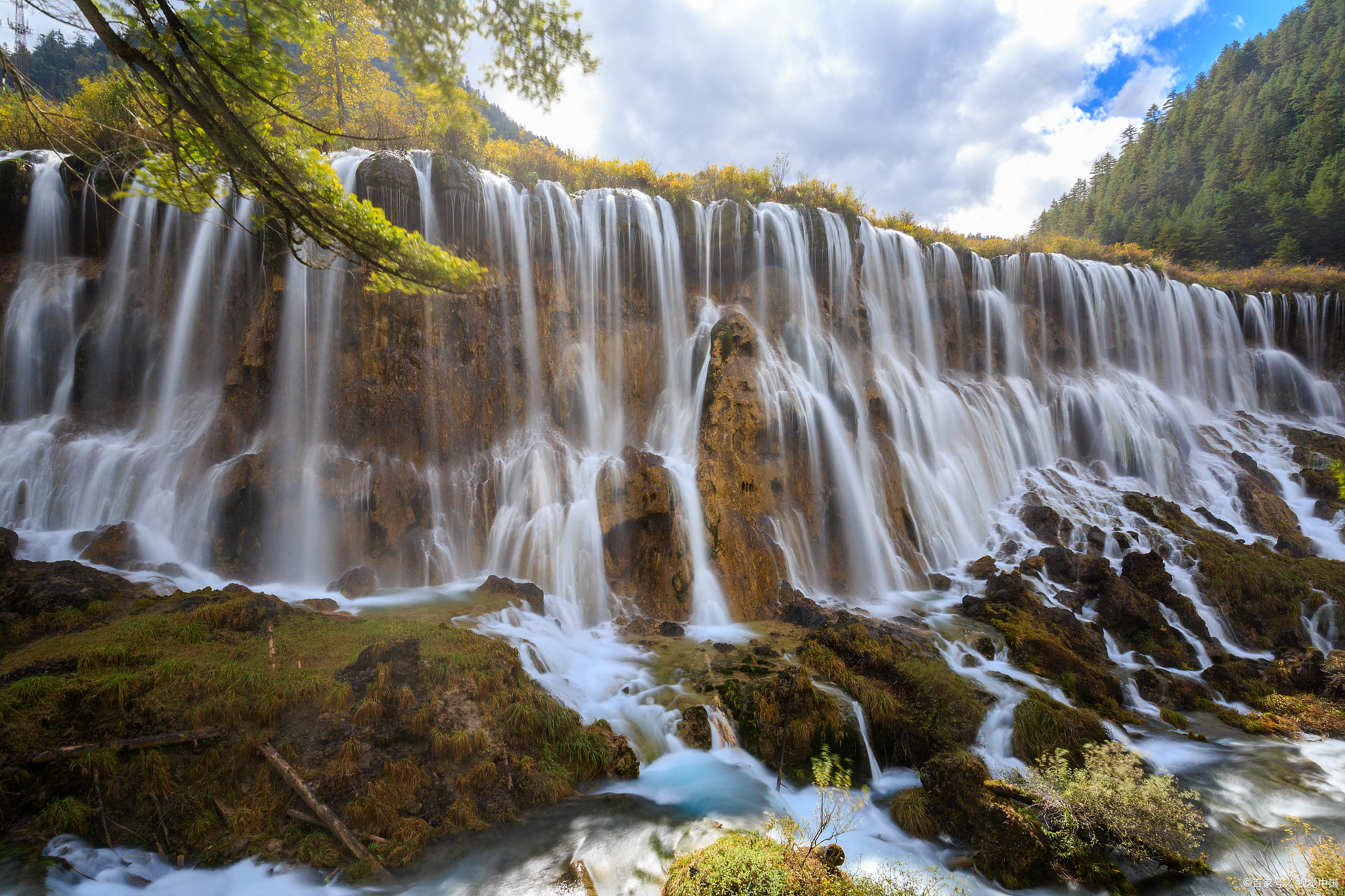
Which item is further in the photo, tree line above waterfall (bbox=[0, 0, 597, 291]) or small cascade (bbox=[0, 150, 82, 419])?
small cascade (bbox=[0, 150, 82, 419])

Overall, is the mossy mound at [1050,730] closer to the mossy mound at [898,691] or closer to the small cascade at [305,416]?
the mossy mound at [898,691]

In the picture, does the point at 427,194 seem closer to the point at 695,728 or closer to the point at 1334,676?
the point at 695,728

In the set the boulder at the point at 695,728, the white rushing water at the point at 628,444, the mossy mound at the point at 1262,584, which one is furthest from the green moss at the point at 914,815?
the mossy mound at the point at 1262,584

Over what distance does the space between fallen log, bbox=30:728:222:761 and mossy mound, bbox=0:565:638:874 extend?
50mm

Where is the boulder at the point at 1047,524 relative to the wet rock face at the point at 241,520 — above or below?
below

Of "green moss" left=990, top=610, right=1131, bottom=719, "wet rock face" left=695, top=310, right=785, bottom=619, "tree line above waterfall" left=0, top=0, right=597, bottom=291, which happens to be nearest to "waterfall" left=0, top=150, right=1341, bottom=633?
"wet rock face" left=695, top=310, right=785, bottom=619

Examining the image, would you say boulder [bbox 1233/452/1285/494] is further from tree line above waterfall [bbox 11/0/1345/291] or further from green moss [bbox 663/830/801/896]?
green moss [bbox 663/830/801/896]

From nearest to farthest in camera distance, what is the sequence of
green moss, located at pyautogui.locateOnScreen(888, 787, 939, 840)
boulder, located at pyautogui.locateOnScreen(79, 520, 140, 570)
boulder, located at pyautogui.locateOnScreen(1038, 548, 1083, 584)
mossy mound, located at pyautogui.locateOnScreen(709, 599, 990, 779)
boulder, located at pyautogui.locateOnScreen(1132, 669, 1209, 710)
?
green moss, located at pyautogui.locateOnScreen(888, 787, 939, 840), mossy mound, located at pyautogui.locateOnScreen(709, 599, 990, 779), boulder, located at pyautogui.locateOnScreen(1132, 669, 1209, 710), boulder, located at pyautogui.locateOnScreen(79, 520, 140, 570), boulder, located at pyautogui.locateOnScreen(1038, 548, 1083, 584)

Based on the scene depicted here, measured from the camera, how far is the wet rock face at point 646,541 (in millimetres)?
11625

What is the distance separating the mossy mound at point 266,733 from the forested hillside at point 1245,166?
Result: 48.9m

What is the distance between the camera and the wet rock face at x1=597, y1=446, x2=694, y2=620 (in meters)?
11.6

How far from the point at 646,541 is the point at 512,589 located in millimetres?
3095

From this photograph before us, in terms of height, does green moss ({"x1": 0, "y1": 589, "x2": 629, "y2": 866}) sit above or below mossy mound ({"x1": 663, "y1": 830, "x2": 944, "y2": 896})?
above

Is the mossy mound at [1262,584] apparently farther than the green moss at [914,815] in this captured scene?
Yes
